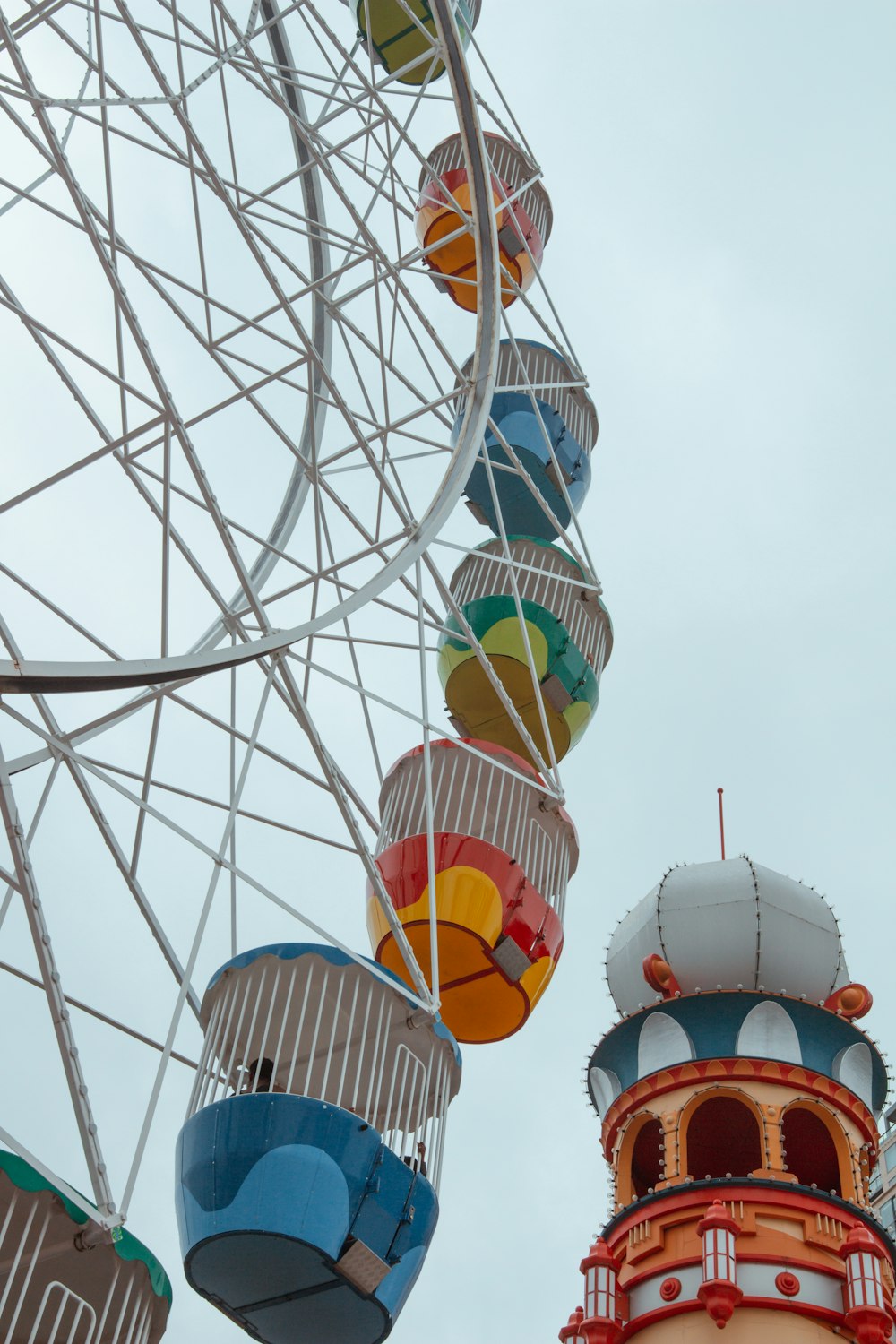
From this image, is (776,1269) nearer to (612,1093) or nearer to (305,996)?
(612,1093)

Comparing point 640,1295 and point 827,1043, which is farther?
point 827,1043

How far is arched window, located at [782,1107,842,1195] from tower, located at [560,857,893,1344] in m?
0.02

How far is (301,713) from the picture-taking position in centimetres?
1238

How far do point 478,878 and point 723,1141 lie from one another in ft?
32.3

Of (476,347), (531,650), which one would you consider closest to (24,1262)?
(476,347)

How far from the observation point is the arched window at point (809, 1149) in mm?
21984

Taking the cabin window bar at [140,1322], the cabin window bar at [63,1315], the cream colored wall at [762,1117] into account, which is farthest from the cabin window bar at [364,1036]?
the cream colored wall at [762,1117]

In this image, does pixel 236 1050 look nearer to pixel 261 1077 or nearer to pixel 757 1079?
pixel 261 1077

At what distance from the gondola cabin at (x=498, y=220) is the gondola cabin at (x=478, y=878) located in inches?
290

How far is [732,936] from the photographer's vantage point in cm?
2300

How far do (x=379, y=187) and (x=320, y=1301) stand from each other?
9542 mm

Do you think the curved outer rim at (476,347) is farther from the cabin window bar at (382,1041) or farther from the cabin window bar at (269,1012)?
Answer: the cabin window bar at (382,1041)

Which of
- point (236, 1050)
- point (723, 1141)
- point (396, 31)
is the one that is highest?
point (396, 31)

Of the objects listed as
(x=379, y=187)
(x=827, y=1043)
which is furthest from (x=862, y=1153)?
(x=379, y=187)
